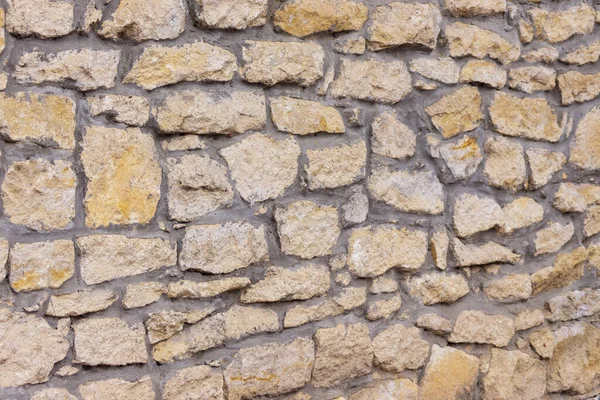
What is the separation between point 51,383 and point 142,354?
0.23m

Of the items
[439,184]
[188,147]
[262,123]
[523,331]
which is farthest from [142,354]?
[523,331]

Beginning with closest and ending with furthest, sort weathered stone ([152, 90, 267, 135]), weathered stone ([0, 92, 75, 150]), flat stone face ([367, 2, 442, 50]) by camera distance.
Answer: weathered stone ([0, 92, 75, 150]), weathered stone ([152, 90, 267, 135]), flat stone face ([367, 2, 442, 50])

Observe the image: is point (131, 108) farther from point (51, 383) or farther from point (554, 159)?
point (554, 159)

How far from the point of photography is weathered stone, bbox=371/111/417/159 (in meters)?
2.24

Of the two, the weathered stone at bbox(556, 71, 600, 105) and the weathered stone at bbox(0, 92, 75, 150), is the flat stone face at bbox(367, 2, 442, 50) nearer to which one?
the weathered stone at bbox(556, 71, 600, 105)

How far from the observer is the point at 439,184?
2375mm

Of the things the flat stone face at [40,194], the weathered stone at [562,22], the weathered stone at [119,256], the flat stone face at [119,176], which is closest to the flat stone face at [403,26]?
the weathered stone at [562,22]

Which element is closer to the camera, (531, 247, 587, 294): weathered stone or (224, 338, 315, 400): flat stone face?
(224, 338, 315, 400): flat stone face

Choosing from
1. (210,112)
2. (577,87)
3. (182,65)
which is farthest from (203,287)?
(577,87)

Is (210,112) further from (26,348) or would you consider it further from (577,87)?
(577,87)

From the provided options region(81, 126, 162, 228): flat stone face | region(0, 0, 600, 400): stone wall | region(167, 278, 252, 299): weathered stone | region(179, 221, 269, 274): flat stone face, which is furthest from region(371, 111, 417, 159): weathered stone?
region(81, 126, 162, 228): flat stone face

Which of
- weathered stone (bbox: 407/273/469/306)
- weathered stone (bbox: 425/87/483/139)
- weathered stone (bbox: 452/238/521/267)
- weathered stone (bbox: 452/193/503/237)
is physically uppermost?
weathered stone (bbox: 425/87/483/139)

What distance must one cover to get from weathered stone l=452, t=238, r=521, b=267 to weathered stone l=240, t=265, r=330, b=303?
1.64 feet

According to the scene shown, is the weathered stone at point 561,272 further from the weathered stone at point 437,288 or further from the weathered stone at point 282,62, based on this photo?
the weathered stone at point 282,62
